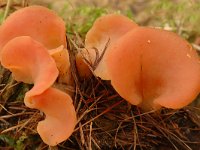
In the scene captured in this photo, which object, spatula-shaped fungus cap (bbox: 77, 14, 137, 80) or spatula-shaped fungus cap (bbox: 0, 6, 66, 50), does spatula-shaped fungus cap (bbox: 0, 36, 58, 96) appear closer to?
spatula-shaped fungus cap (bbox: 0, 6, 66, 50)

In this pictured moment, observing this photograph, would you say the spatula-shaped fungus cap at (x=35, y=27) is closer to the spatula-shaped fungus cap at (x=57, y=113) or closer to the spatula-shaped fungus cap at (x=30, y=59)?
the spatula-shaped fungus cap at (x=30, y=59)

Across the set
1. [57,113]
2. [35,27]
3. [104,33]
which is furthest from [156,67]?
[35,27]

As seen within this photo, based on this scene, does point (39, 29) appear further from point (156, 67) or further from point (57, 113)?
point (156, 67)

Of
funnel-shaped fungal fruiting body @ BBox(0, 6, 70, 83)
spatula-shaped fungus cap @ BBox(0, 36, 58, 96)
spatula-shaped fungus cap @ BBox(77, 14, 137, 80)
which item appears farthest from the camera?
spatula-shaped fungus cap @ BBox(77, 14, 137, 80)

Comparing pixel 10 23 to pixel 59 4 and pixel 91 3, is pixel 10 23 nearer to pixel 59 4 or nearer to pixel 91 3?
pixel 59 4

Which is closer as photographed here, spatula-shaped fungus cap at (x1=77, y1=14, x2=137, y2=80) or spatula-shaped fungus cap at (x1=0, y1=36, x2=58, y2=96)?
spatula-shaped fungus cap at (x1=0, y1=36, x2=58, y2=96)

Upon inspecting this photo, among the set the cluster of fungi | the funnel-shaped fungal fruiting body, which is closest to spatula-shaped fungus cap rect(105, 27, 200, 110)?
the cluster of fungi

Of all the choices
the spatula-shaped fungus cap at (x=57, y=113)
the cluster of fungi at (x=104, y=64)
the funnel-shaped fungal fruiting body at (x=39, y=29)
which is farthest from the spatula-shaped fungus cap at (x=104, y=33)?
the spatula-shaped fungus cap at (x=57, y=113)
